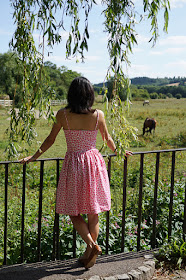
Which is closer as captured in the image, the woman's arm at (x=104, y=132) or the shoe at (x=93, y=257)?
the shoe at (x=93, y=257)

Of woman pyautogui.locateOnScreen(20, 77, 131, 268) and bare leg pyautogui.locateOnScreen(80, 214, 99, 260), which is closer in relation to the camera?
woman pyautogui.locateOnScreen(20, 77, 131, 268)

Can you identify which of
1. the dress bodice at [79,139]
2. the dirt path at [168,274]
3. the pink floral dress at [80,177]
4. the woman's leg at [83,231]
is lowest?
the dirt path at [168,274]

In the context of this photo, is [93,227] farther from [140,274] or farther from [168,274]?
[168,274]

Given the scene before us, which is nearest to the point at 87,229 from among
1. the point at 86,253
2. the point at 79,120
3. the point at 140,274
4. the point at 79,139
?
the point at 86,253

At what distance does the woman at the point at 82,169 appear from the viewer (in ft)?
9.56

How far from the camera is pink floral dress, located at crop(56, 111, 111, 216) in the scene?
9.61 feet

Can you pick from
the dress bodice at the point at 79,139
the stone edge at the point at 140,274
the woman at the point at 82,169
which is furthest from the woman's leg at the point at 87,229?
the dress bodice at the point at 79,139

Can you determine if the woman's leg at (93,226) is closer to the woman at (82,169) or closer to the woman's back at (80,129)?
the woman at (82,169)

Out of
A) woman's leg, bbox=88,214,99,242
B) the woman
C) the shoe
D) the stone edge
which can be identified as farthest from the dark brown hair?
the stone edge

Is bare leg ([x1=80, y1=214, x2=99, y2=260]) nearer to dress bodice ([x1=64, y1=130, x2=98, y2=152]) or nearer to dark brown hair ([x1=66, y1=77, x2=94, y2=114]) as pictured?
dress bodice ([x1=64, y1=130, x2=98, y2=152])

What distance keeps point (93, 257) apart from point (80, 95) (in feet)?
4.35

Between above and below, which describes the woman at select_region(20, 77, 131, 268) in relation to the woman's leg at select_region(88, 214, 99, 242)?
above

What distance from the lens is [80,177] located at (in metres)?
2.93

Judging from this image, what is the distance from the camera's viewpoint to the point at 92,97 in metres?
2.90
